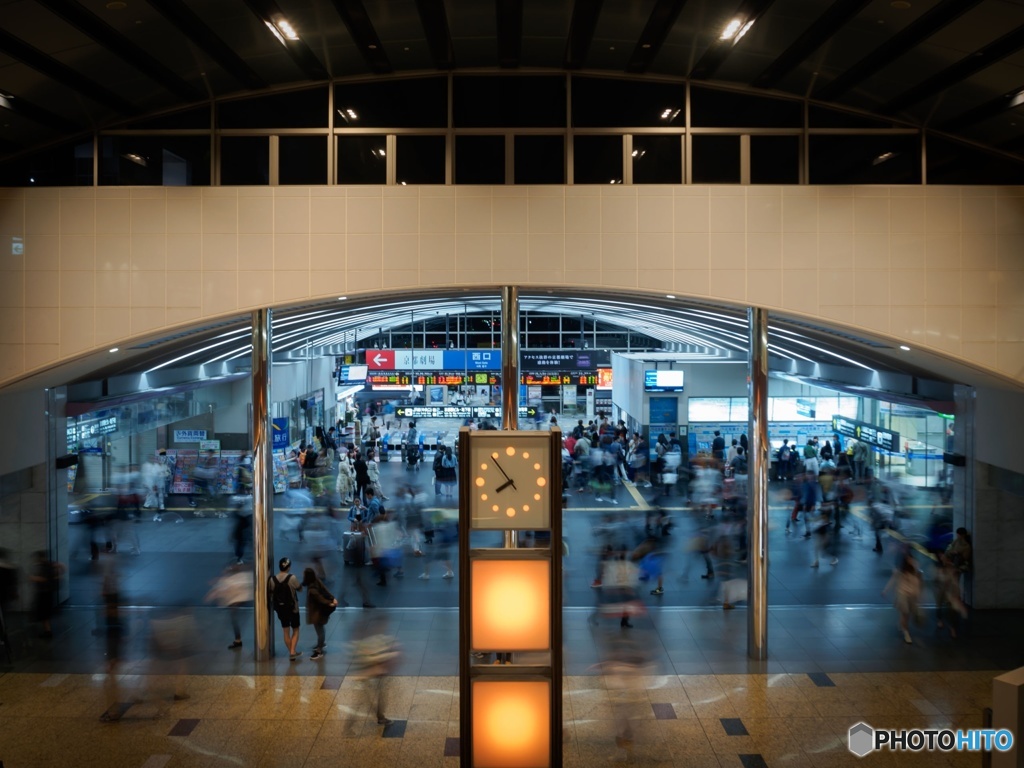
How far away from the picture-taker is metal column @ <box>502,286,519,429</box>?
1013cm

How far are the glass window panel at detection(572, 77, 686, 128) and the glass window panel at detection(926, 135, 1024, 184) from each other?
3.01 metres

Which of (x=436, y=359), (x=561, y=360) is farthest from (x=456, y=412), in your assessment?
(x=436, y=359)

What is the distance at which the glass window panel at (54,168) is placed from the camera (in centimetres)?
1005

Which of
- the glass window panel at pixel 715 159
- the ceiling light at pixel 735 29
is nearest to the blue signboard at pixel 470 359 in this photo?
the glass window panel at pixel 715 159

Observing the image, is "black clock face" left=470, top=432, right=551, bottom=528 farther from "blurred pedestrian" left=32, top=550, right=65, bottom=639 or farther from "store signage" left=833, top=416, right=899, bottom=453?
"store signage" left=833, top=416, right=899, bottom=453

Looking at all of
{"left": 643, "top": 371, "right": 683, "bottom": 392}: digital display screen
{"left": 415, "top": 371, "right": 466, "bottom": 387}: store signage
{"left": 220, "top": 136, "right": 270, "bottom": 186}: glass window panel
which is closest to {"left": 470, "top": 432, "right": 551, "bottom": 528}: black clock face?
{"left": 220, "top": 136, "right": 270, "bottom": 186}: glass window panel

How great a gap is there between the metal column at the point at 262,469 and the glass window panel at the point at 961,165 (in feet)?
26.8

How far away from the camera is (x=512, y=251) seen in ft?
33.1

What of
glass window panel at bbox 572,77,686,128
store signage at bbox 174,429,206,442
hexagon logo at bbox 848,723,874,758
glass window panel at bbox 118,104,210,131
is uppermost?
glass window panel at bbox 572,77,686,128

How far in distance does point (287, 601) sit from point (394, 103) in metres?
6.13

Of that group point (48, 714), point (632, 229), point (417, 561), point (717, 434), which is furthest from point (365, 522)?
point (717, 434)

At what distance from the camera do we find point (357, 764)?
24.9 ft

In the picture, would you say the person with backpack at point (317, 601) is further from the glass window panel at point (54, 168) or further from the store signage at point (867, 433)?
the store signage at point (867, 433)

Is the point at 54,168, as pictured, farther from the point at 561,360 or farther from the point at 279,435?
the point at 561,360
